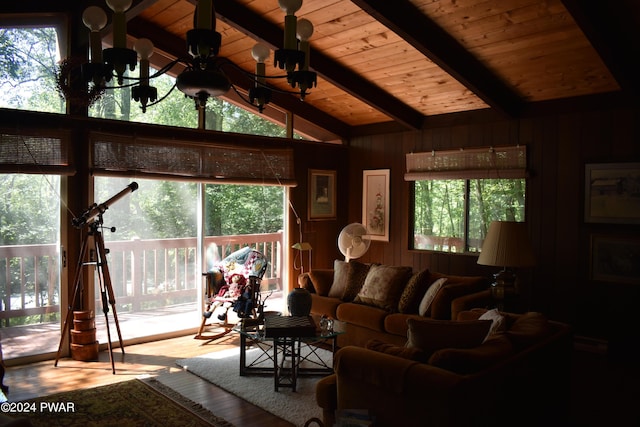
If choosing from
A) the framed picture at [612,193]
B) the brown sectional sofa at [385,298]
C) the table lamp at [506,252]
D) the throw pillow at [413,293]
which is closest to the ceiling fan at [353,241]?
the brown sectional sofa at [385,298]

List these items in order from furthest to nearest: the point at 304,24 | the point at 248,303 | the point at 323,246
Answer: the point at 323,246 → the point at 248,303 → the point at 304,24

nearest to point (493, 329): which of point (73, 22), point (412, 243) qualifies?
point (412, 243)

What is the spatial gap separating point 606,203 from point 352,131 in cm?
321

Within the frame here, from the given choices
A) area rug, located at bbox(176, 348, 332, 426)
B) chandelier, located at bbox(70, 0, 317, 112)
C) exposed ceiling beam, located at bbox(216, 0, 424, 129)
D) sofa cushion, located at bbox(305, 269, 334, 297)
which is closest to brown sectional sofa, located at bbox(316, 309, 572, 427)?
area rug, located at bbox(176, 348, 332, 426)

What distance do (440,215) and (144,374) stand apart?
3.50 m

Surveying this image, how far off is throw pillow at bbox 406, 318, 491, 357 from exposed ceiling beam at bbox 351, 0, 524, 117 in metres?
2.26

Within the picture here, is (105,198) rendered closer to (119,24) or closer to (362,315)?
(362,315)

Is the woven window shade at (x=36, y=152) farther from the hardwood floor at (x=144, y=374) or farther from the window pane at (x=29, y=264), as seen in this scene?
the hardwood floor at (x=144, y=374)

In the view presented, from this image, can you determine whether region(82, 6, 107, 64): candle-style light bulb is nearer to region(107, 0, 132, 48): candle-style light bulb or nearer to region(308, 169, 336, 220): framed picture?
region(107, 0, 132, 48): candle-style light bulb

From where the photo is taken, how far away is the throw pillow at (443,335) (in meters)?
2.63

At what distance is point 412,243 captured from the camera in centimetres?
602

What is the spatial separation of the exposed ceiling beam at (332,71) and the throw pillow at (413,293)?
197cm

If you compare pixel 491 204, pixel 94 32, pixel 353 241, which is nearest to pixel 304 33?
pixel 94 32

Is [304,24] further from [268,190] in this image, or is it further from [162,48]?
[268,190]
